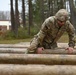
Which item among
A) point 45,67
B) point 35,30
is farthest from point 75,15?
point 45,67

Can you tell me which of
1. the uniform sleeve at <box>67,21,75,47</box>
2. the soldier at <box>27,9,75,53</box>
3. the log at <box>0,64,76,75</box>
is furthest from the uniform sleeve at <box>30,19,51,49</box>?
the log at <box>0,64,76,75</box>

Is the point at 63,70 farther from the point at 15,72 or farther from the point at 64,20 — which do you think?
the point at 64,20

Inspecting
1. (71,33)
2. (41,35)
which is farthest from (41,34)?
(71,33)

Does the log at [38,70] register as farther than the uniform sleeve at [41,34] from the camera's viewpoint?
No

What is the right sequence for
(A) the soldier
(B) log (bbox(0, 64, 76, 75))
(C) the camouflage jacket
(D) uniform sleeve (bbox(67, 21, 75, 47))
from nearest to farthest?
1. (B) log (bbox(0, 64, 76, 75))
2. (A) the soldier
3. (C) the camouflage jacket
4. (D) uniform sleeve (bbox(67, 21, 75, 47))

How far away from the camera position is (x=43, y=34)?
490 centimetres

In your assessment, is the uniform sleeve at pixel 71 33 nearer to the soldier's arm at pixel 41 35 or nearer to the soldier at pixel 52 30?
the soldier at pixel 52 30

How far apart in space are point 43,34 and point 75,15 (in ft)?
67.2

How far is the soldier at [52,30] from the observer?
15.0ft

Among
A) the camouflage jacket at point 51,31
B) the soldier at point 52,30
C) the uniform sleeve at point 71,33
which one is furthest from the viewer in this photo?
the uniform sleeve at point 71,33

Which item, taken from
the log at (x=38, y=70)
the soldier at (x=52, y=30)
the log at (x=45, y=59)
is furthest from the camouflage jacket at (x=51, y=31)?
the log at (x=38, y=70)

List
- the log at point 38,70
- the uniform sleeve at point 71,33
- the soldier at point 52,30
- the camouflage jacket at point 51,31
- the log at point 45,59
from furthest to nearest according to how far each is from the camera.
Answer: the uniform sleeve at point 71,33
the camouflage jacket at point 51,31
the soldier at point 52,30
the log at point 45,59
the log at point 38,70

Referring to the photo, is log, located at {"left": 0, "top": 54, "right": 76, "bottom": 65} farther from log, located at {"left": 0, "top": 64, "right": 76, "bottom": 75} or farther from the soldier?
log, located at {"left": 0, "top": 64, "right": 76, "bottom": 75}

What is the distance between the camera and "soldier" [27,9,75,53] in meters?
4.57
